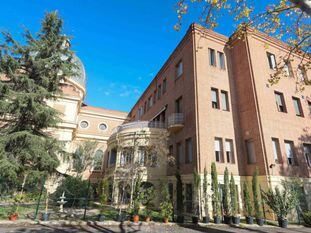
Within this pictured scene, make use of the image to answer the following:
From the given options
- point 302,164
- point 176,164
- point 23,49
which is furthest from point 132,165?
point 302,164

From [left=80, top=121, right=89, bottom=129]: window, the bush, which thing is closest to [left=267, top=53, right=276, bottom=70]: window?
the bush

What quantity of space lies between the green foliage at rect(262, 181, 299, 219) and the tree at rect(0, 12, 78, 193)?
1371 centimetres

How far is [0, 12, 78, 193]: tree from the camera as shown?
1203 centimetres

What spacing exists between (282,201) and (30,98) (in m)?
16.3

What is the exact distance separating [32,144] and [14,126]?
2.43 m

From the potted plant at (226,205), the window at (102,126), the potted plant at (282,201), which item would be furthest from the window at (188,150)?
the window at (102,126)

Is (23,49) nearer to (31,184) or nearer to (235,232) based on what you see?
(31,184)

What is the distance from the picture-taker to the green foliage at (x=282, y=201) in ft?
35.7

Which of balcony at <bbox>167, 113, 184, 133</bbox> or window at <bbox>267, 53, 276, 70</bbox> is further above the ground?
window at <bbox>267, 53, 276, 70</bbox>

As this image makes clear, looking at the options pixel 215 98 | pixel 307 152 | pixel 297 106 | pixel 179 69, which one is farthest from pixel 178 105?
pixel 307 152

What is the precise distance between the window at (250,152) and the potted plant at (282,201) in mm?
2513

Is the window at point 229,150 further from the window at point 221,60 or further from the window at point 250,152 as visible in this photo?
the window at point 221,60

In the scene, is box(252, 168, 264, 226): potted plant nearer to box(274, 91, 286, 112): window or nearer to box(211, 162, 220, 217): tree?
box(211, 162, 220, 217): tree

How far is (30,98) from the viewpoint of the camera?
12.5 m
